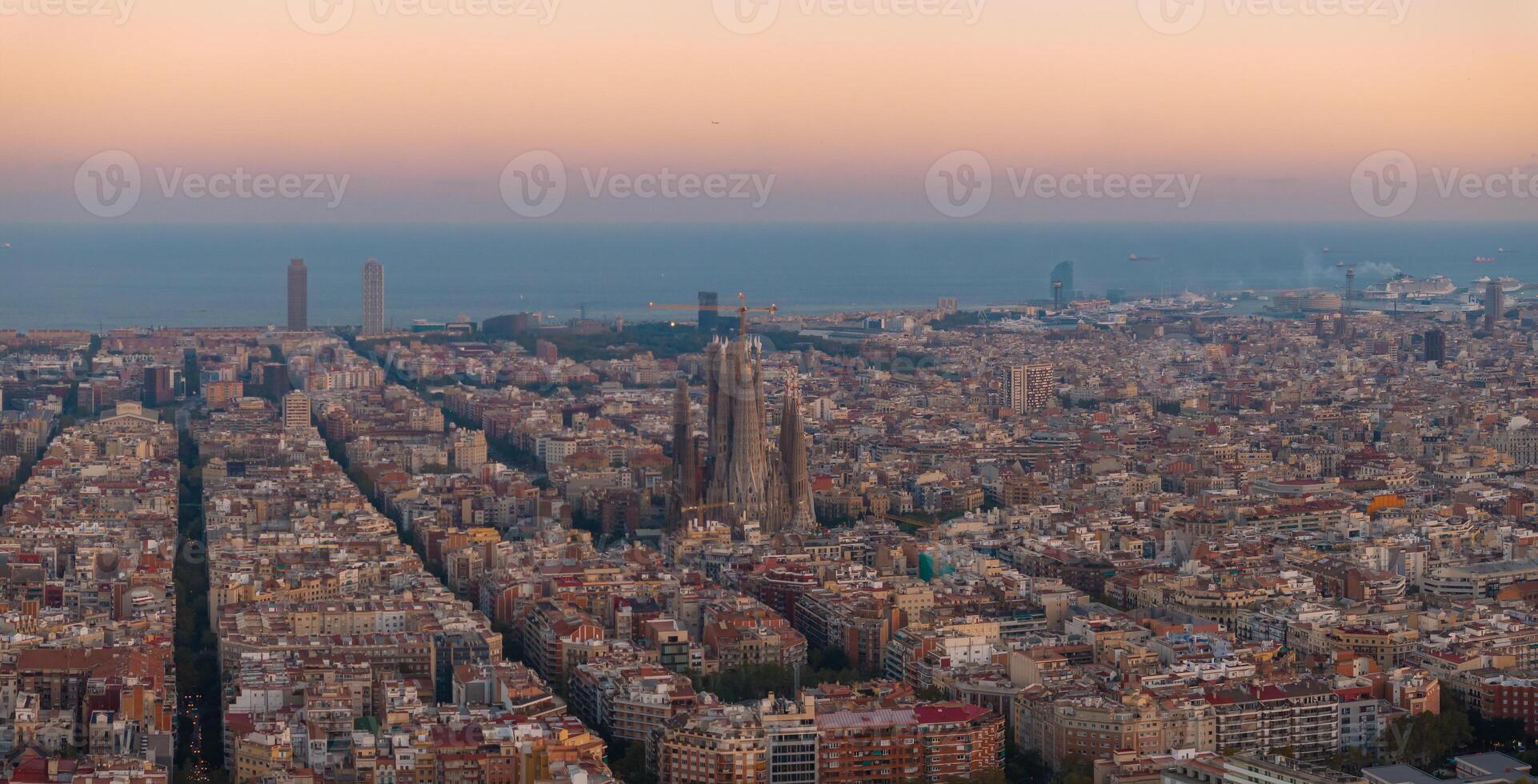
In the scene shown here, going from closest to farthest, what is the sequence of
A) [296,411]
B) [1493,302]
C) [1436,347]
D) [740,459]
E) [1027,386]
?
[740,459] → [296,411] → [1027,386] → [1436,347] → [1493,302]

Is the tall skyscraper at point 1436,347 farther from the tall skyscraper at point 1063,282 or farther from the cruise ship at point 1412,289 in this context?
the tall skyscraper at point 1063,282

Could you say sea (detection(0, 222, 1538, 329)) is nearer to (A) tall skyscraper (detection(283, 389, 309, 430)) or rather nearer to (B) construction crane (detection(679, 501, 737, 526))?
(A) tall skyscraper (detection(283, 389, 309, 430))

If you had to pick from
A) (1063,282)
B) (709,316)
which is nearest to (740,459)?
(709,316)

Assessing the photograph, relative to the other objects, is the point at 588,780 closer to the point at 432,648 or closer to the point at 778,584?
the point at 432,648

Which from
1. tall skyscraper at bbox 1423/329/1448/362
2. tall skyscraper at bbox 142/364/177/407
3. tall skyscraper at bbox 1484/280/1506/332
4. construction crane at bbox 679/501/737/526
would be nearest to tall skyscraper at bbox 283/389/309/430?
tall skyscraper at bbox 142/364/177/407

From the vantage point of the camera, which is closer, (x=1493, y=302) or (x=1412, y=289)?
(x=1493, y=302)

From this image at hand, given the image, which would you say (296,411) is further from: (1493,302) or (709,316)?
(1493,302)
